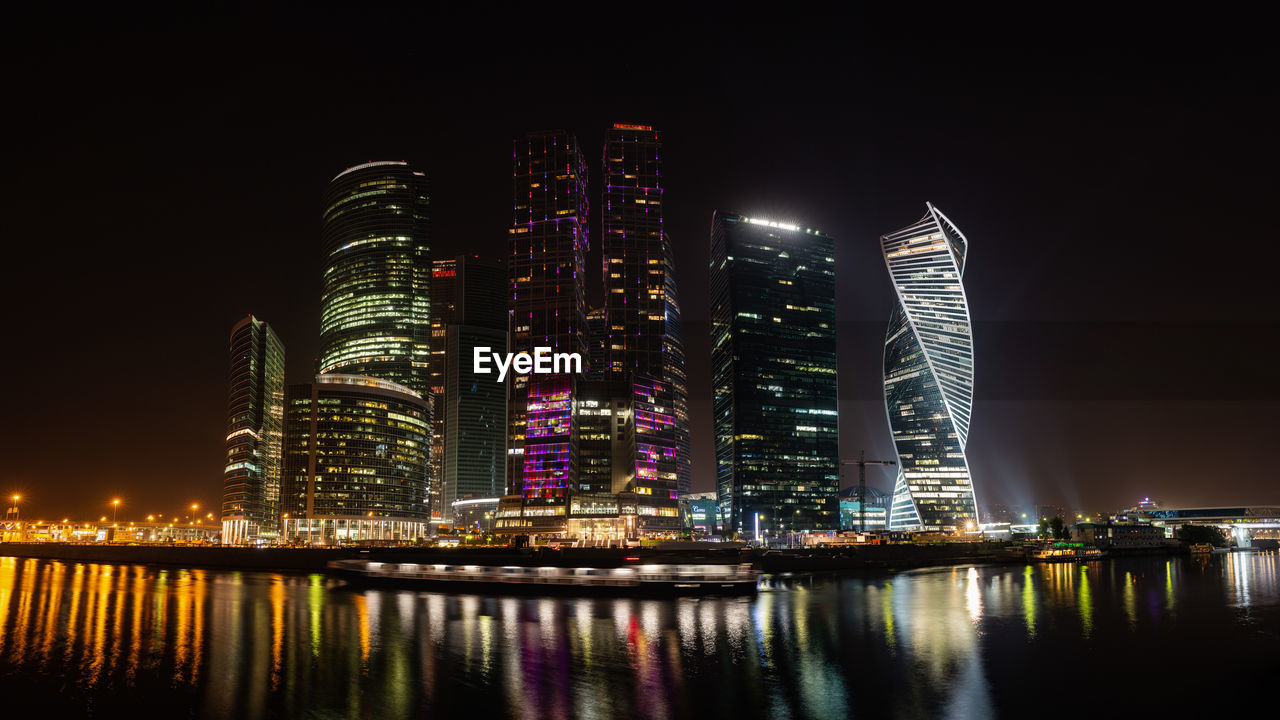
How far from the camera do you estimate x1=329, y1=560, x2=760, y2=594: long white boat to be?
7669cm

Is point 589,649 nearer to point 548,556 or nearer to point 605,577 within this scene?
point 605,577

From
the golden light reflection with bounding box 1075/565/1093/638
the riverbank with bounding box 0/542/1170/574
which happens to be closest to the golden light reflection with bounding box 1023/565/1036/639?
the golden light reflection with bounding box 1075/565/1093/638

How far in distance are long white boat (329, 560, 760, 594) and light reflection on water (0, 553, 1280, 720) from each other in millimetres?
4499

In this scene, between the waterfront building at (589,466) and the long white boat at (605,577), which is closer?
the long white boat at (605,577)

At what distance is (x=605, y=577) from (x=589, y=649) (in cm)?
3552

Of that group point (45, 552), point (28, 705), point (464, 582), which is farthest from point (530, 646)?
point (45, 552)

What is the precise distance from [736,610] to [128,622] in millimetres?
43090

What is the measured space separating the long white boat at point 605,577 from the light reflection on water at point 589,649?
450cm

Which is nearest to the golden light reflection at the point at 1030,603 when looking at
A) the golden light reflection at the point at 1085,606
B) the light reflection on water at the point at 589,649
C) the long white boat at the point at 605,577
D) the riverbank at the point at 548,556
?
the light reflection on water at the point at 589,649

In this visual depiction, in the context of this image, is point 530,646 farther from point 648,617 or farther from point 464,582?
point 464,582

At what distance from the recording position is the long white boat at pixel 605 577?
76688 mm

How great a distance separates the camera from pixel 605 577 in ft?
257

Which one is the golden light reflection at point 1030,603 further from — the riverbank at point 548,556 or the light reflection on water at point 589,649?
the riverbank at point 548,556

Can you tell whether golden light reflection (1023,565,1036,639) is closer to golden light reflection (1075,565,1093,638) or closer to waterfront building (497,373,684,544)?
golden light reflection (1075,565,1093,638)
